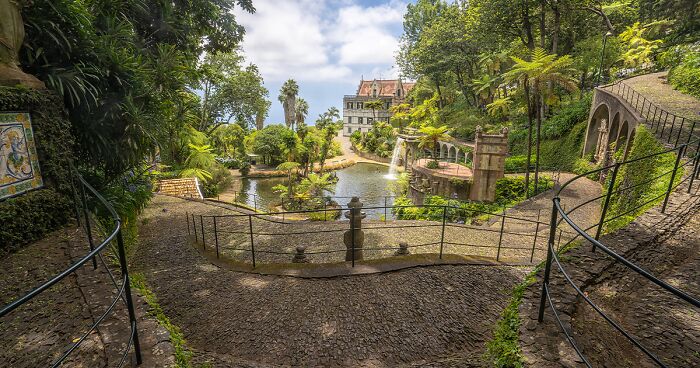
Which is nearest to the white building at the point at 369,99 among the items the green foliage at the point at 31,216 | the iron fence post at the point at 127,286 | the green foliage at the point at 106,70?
the green foliage at the point at 106,70

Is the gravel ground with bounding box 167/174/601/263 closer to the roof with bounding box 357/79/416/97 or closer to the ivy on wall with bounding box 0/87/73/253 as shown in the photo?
the ivy on wall with bounding box 0/87/73/253

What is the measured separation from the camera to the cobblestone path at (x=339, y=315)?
12.4ft

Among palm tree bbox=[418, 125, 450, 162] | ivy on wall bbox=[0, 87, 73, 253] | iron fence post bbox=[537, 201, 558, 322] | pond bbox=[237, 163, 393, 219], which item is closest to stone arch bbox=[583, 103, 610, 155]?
palm tree bbox=[418, 125, 450, 162]

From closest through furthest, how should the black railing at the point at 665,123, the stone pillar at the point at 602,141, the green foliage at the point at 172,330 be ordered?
the green foliage at the point at 172,330 < the black railing at the point at 665,123 < the stone pillar at the point at 602,141

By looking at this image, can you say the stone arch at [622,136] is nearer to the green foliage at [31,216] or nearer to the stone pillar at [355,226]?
the stone pillar at [355,226]

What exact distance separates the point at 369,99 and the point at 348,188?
33.5 meters

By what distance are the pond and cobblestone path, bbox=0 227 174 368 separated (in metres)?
16.5

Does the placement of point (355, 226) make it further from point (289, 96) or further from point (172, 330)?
point (289, 96)

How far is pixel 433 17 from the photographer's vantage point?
4078 cm

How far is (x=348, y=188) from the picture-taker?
29906 mm

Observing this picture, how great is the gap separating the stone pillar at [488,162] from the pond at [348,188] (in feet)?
19.0

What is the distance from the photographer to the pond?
2433cm

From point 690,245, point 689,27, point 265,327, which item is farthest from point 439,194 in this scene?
point 689,27

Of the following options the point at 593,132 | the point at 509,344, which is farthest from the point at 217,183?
the point at 593,132
